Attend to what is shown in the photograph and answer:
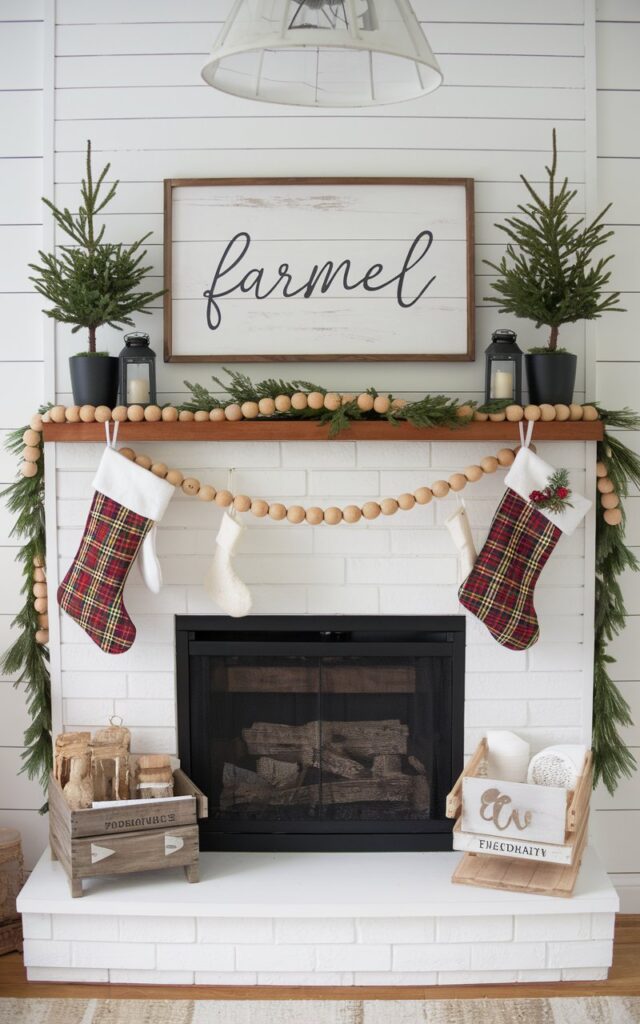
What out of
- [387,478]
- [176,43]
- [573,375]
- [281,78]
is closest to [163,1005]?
[387,478]

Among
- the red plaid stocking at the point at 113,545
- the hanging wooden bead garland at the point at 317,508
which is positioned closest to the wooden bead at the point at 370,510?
the hanging wooden bead garland at the point at 317,508

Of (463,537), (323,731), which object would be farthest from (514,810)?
(463,537)

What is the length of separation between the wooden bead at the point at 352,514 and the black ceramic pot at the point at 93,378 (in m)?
0.64

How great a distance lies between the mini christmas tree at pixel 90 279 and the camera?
92.1 inches

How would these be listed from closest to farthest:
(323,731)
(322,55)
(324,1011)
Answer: (322,55) → (324,1011) → (323,731)

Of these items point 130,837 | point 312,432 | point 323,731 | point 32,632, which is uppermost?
point 312,432

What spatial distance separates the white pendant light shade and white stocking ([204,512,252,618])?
3.68ft

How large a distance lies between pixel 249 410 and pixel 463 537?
606 millimetres

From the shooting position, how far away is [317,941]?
2258 mm

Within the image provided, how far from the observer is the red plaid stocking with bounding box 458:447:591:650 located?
92.4 inches

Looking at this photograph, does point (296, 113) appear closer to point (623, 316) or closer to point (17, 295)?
point (17, 295)

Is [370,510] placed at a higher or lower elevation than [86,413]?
lower

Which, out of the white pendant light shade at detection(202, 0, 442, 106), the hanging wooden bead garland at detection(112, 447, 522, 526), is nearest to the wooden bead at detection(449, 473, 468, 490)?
the hanging wooden bead garland at detection(112, 447, 522, 526)

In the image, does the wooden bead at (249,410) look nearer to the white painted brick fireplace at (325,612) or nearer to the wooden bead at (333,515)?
the white painted brick fireplace at (325,612)
